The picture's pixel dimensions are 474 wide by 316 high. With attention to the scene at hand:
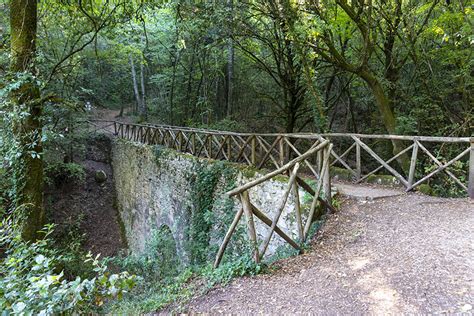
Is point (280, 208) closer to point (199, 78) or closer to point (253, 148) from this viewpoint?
point (253, 148)

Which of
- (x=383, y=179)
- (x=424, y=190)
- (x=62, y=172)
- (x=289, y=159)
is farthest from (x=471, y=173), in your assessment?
(x=62, y=172)

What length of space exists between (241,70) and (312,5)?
6.41m

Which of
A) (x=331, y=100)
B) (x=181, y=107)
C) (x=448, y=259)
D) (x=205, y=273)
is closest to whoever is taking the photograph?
(x=448, y=259)

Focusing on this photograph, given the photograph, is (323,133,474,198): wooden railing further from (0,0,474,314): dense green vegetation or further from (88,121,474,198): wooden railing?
(0,0,474,314): dense green vegetation

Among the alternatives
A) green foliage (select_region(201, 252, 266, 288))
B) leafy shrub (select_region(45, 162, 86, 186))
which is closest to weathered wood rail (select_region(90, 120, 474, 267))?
green foliage (select_region(201, 252, 266, 288))

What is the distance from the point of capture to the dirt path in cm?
263

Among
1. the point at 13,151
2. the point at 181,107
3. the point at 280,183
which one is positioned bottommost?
the point at 280,183

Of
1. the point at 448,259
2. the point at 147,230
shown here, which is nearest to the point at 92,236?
the point at 147,230

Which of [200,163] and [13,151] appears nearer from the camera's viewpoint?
[13,151]

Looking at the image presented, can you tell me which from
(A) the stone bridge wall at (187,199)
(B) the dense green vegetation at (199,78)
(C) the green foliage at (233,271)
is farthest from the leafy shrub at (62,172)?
(C) the green foliage at (233,271)

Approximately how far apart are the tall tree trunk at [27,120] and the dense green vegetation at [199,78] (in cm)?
2

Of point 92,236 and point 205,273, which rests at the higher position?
point 205,273

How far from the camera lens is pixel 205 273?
368 cm

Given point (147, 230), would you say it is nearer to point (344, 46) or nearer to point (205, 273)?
point (205, 273)
